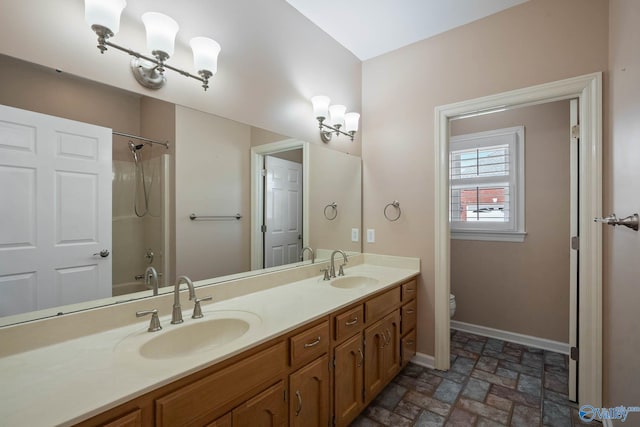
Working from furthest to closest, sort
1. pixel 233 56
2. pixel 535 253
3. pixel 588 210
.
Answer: pixel 535 253, pixel 588 210, pixel 233 56

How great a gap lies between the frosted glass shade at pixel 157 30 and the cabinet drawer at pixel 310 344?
1378 millimetres

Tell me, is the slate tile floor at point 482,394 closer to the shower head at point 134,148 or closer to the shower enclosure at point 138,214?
the shower enclosure at point 138,214

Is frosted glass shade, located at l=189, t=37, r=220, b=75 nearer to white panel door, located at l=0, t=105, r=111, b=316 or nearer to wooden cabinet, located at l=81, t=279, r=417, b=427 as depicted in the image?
white panel door, located at l=0, t=105, r=111, b=316

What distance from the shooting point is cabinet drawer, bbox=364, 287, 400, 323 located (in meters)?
1.77

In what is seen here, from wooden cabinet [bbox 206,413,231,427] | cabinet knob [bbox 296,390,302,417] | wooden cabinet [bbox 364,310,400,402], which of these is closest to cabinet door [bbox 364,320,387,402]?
wooden cabinet [bbox 364,310,400,402]

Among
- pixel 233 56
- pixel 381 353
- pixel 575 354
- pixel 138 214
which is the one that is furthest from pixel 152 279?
pixel 575 354

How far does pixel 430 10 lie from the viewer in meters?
2.08

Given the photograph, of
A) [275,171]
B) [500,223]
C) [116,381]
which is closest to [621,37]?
[500,223]

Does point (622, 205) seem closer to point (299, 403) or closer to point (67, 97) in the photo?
point (299, 403)

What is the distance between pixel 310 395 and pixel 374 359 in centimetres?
64

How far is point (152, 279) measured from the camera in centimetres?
135

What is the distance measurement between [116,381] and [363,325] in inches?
48.9

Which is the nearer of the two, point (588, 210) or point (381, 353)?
point (588, 210)

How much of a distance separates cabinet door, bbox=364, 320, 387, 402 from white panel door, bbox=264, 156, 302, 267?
2.34 ft
